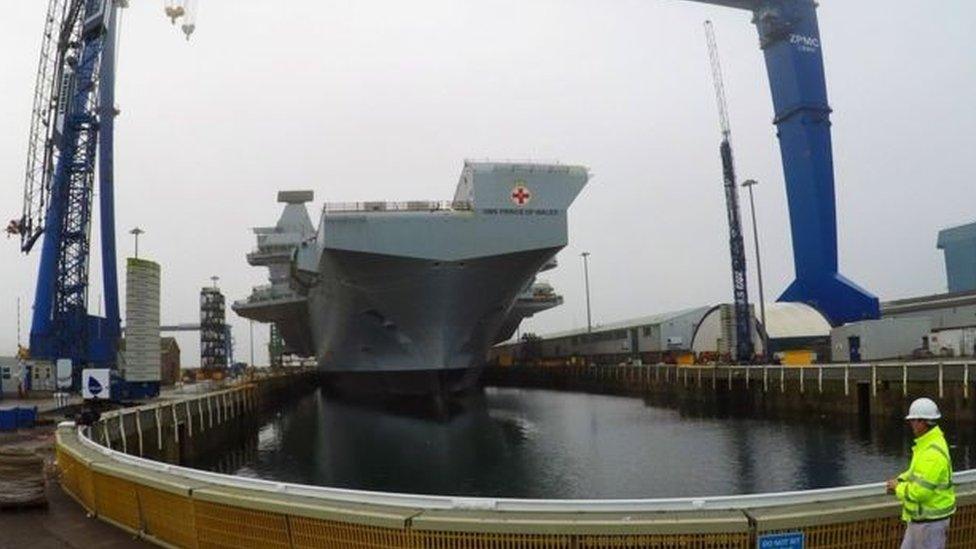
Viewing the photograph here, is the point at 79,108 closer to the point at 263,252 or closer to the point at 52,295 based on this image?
the point at 52,295

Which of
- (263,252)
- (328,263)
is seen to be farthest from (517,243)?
(263,252)

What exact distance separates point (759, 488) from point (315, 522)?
1446 centimetres

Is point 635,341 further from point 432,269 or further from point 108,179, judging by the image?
point 108,179

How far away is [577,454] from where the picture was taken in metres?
23.7

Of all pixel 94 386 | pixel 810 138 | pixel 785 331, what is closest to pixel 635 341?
pixel 785 331

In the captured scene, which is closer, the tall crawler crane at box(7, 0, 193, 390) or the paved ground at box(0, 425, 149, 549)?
the paved ground at box(0, 425, 149, 549)

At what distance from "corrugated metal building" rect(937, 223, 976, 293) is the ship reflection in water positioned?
8956 centimetres

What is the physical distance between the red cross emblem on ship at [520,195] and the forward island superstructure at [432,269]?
0.14 ft

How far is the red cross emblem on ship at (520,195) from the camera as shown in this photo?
33375mm

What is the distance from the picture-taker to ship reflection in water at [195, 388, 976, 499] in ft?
61.2

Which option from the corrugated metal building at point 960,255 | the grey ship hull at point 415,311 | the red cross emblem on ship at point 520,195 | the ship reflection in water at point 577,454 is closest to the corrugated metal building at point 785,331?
the ship reflection in water at point 577,454

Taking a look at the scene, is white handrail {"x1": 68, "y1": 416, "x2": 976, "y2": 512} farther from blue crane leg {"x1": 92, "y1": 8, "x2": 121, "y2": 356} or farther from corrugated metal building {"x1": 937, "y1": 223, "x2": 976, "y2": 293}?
corrugated metal building {"x1": 937, "y1": 223, "x2": 976, "y2": 293}

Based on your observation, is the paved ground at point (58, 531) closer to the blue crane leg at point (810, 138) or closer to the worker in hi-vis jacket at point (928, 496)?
the worker in hi-vis jacket at point (928, 496)

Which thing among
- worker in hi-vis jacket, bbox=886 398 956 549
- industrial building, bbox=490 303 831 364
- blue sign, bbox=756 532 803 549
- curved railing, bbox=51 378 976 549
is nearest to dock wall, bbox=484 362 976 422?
industrial building, bbox=490 303 831 364
